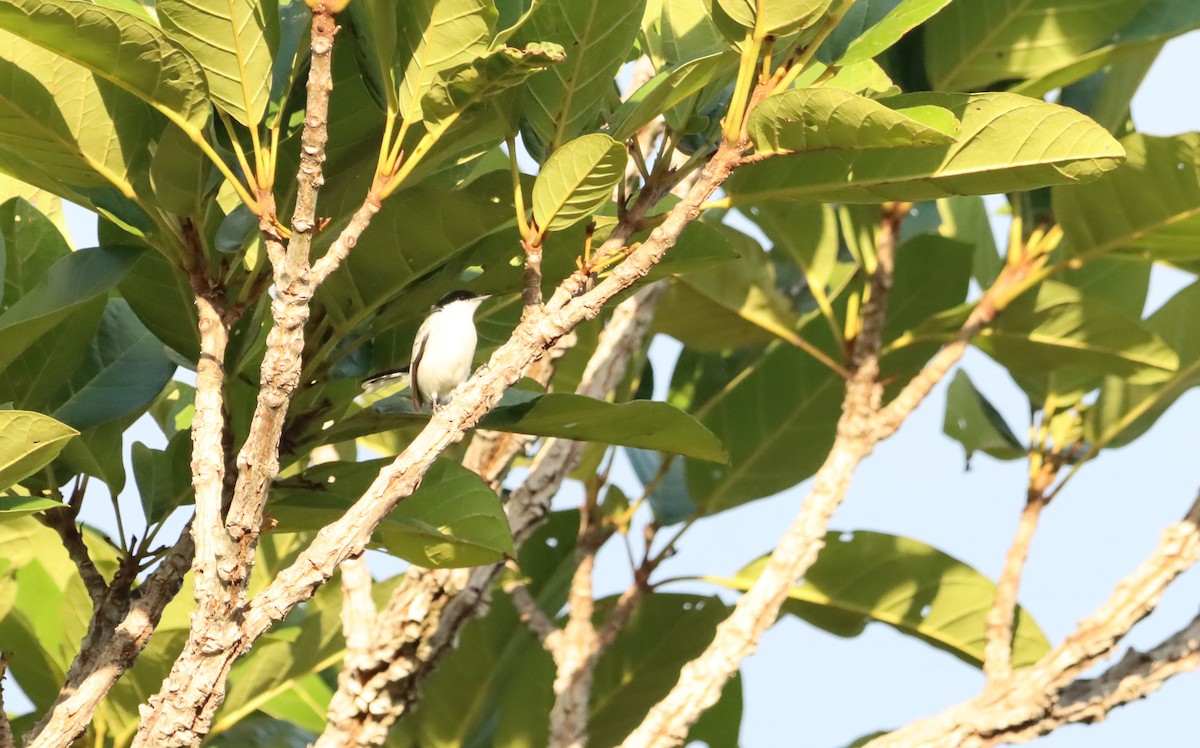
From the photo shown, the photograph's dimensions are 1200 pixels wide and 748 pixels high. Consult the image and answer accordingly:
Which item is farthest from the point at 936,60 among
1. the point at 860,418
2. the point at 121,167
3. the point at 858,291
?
the point at 121,167

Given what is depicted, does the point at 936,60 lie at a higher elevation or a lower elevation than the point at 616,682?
higher

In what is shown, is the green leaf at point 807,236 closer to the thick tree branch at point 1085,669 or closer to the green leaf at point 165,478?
the thick tree branch at point 1085,669

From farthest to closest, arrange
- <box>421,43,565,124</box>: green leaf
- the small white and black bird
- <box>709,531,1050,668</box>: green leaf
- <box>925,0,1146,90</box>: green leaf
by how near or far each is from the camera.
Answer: <box>709,531,1050,668</box>: green leaf, <box>925,0,1146,90</box>: green leaf, the small white and black bird, <box>421,43,565,124</box>: green leaf

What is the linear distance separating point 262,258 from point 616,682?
5.66 feet

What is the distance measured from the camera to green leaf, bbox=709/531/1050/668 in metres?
2.76

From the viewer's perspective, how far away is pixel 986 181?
1534 mm

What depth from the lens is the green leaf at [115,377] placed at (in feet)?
6.19

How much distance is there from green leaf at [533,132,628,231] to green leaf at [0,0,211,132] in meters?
0.42

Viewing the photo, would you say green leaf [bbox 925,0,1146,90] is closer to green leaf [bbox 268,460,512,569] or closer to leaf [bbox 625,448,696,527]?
leaf [bbox 625,448,696,527]

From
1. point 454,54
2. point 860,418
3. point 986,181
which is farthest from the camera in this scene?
point 860,418

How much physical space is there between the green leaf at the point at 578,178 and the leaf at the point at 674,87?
0.18ft

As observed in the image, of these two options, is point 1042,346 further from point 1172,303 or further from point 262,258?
point 262,258

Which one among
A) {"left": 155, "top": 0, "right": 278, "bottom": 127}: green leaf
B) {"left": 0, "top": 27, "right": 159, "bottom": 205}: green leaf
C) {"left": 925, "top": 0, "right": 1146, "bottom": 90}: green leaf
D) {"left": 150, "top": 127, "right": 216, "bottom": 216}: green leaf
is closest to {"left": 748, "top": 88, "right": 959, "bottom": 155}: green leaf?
{"left": 155, "top": 0, "right": 278, "bottom": 127}: green leaf

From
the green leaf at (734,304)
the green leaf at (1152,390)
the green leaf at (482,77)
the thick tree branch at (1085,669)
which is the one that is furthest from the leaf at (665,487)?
the green leaf at (482,77)
